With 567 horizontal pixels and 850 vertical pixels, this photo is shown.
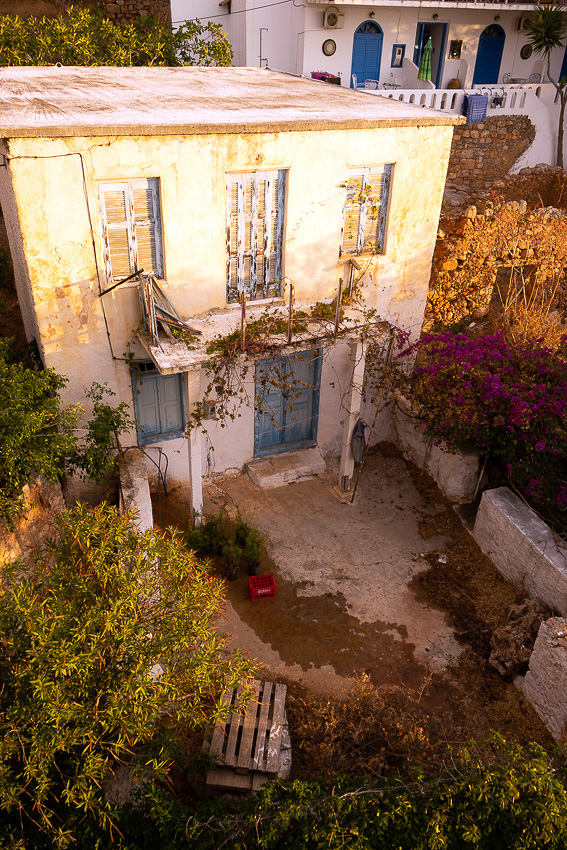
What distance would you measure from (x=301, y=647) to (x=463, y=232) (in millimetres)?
8904

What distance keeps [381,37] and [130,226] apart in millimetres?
17674

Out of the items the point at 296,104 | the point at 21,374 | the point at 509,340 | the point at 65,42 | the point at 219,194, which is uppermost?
the point at 65,42

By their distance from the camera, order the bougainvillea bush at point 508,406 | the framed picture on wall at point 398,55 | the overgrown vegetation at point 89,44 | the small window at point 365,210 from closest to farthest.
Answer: the bougainvillea bush at point 508,406 < the small window at point 365,210 < the overgrown vegetation at point 89,44 < the framed picture on wall at point 398,55

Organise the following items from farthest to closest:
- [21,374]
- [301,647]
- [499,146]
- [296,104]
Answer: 1. [499,146]
2. [296,104]
3. [301,647]
4. [21,374]

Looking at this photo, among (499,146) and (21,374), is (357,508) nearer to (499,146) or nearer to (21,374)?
(21,374)

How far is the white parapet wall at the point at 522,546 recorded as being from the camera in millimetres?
8852

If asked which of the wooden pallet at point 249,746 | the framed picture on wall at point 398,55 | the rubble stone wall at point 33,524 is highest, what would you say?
the framed picture on wall at point 398,55

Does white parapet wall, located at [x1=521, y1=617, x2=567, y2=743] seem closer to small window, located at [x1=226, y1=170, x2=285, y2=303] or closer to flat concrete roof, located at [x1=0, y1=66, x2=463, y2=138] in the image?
small window, located at [x1=226, y1=170, x2=285, y2=303]

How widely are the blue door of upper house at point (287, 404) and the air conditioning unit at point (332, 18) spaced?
1451cm

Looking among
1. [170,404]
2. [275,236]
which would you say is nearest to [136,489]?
[170,404]

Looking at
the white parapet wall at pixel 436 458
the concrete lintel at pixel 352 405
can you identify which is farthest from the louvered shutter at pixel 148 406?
the white parapet wall at pixel 436 458

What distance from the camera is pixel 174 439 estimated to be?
11023mm

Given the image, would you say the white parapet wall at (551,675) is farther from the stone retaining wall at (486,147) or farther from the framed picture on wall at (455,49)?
the framed picture on wall at (455,49)

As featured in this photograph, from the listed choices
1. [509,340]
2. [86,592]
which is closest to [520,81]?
[509,340]
